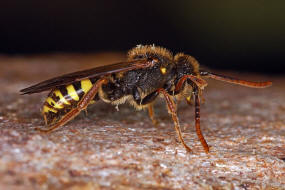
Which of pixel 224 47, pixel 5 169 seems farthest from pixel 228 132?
pixel 224 47

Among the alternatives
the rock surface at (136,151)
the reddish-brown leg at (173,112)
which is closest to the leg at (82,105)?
the rock surface at (136,151)

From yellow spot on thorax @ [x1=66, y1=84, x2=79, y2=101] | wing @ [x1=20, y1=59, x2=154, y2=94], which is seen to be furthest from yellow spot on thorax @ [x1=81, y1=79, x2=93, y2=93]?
wing @ [x1=20, y1=59, x2=154, y2=94]

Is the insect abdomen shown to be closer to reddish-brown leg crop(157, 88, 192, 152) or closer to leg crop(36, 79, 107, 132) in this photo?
leg crop(36, 79, 107, 132)

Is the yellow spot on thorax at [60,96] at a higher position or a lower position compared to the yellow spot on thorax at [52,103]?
higher

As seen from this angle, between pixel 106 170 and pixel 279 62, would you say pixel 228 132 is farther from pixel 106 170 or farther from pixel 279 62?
pixel 279 62

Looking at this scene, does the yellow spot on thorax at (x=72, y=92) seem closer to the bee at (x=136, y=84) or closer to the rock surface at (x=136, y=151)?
the bee at (x=136, y=84)

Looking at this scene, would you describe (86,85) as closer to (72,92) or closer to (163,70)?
(72,92)
